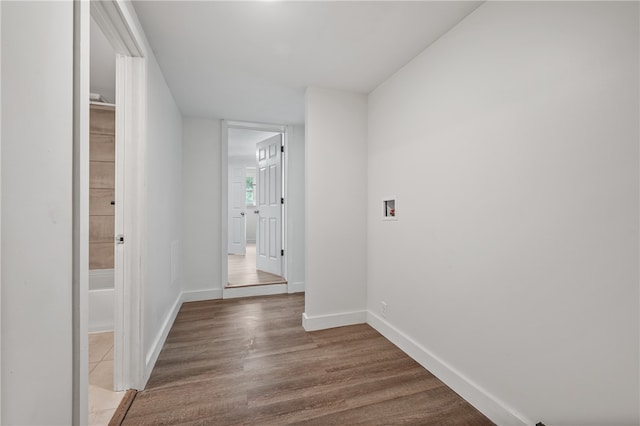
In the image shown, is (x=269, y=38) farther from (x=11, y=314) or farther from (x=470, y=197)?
(x=11, y=314)

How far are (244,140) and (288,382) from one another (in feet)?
14.2

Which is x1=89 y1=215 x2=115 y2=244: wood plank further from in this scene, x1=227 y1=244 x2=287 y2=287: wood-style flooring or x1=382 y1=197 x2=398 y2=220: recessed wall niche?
x1=382 y1=197 x2=398 y2=220: recessed wall niche

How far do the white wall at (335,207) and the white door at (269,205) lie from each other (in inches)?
58.7

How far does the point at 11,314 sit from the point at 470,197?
1880mm

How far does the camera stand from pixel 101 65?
7.38ft

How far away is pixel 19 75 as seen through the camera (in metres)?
0.66

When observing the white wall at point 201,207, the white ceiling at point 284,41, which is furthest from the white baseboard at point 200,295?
the white ceiling at point 284,41

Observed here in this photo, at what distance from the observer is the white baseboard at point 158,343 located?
5.66 feet

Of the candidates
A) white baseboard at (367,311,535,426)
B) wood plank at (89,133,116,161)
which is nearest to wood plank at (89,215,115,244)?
wood plank at (89,133,116,161)

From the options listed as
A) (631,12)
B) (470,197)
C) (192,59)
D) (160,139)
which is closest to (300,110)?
(192,59)

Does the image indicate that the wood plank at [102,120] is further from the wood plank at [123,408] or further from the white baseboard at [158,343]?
the wood plank at [123,408]

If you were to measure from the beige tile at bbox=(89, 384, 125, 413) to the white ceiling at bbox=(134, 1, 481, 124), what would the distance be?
2.21 m

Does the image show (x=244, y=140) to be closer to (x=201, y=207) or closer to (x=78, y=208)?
(x=201, y=207)

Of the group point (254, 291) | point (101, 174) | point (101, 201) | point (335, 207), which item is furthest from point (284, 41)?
point (254, 291)
